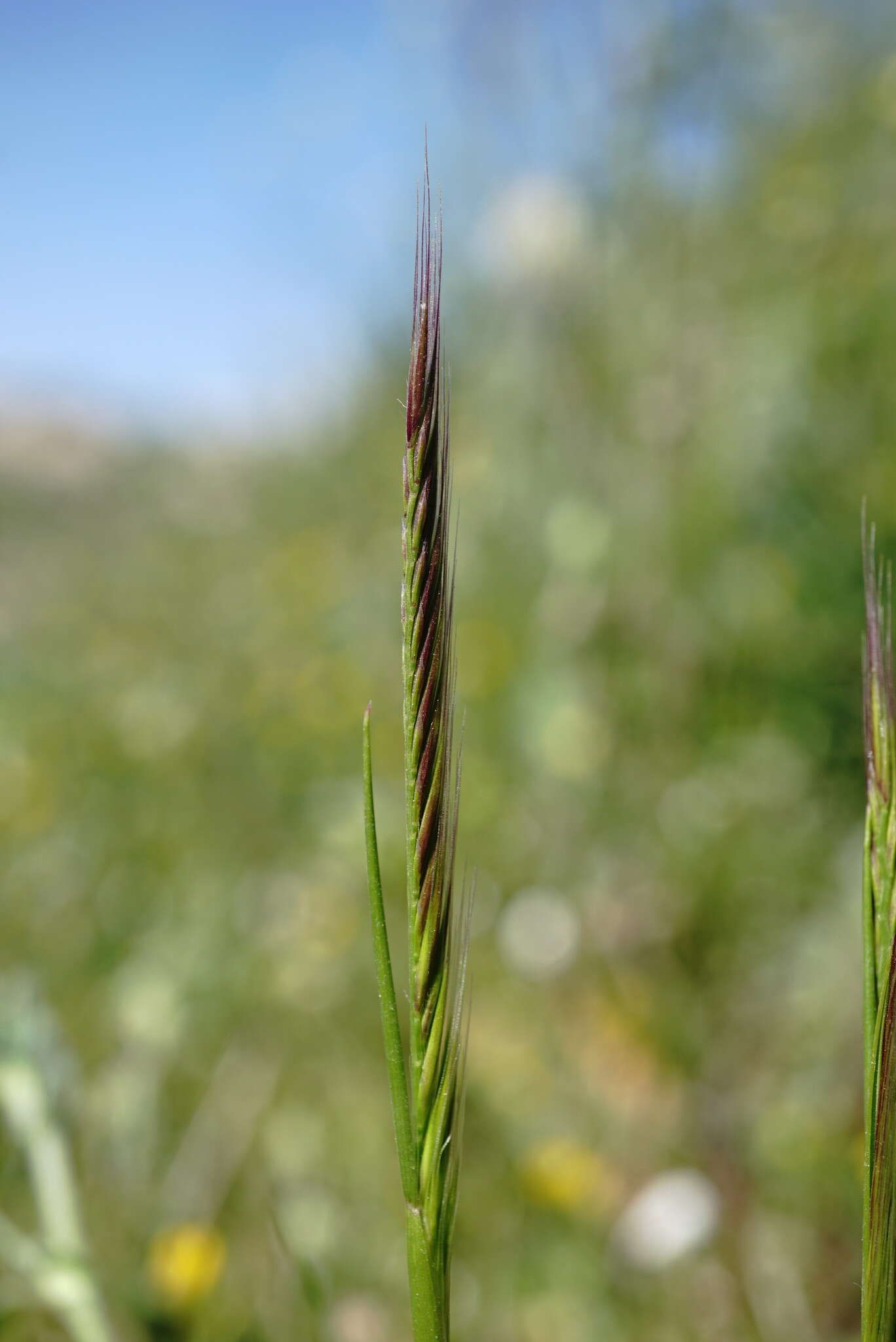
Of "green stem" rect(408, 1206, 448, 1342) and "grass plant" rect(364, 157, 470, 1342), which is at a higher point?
"grass plant" rect(364, 157, 470, 1342)

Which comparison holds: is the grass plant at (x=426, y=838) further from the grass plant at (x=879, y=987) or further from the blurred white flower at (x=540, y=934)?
the blurred white flower at (x=540, y=934)

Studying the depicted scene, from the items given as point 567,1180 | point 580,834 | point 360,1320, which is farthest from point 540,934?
point 360,1320

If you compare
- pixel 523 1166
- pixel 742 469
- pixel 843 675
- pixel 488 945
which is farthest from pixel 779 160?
pixel 523 1166

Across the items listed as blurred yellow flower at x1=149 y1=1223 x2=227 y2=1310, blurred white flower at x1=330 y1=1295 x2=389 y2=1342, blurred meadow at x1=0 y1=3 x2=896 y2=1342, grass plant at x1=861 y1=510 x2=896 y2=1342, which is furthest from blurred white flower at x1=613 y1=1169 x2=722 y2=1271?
grass plant at x1=861 y1=510 x2=896 y2=1342

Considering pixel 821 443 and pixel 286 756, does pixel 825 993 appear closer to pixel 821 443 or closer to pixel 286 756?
pixel 821 443

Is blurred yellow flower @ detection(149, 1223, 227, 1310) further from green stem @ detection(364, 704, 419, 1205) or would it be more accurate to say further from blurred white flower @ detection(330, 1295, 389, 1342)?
green stem @ detection(364, 704, 419, 1205)

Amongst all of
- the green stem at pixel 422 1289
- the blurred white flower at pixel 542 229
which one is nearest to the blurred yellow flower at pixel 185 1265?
the green stem at pixel 422 1289

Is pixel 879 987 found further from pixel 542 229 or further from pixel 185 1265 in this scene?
pixel 542 229
